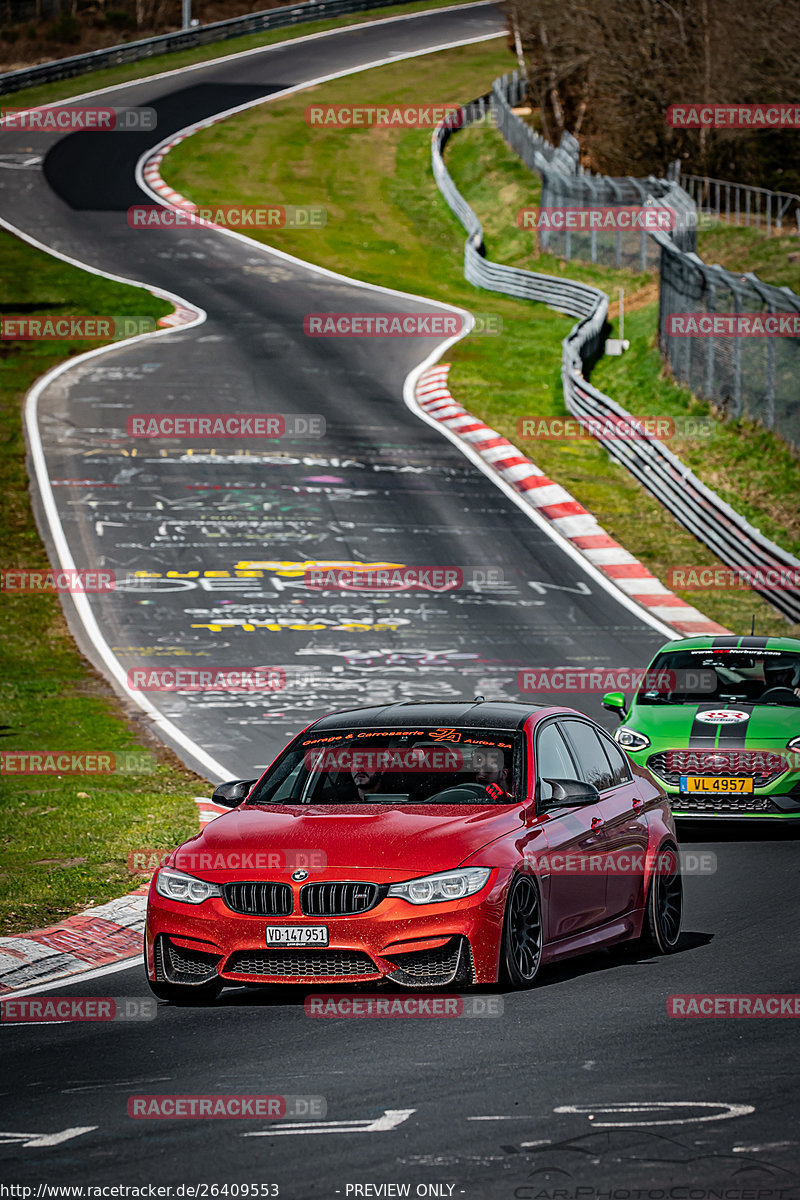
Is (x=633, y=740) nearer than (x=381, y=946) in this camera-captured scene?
No

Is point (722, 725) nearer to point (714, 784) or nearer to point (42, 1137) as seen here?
point (714, 784)

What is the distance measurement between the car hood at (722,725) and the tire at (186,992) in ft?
22.2

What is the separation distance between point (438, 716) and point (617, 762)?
1.30 meters

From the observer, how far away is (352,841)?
859 cm

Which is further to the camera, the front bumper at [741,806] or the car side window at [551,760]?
the front bumper at [741,806]

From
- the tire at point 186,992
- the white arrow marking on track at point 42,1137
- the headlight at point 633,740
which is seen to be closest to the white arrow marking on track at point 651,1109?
the white arrow marking on track at point 42,1137

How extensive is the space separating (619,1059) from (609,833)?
2443 millimetres

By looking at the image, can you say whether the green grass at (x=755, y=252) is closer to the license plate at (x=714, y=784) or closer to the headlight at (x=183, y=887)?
the license plate at (x=714, y=784)

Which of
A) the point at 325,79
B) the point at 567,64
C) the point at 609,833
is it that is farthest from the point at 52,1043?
the point at 325,79

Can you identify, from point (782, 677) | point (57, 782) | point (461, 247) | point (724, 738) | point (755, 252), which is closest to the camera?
point (724, 738)

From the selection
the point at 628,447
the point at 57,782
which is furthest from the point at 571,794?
the point at 628,447

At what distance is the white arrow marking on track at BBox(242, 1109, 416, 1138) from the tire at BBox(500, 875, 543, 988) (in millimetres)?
1923

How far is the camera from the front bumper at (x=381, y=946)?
27.1ft

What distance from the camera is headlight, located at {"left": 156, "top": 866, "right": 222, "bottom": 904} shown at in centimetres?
859
